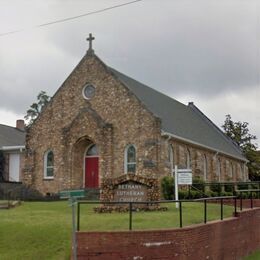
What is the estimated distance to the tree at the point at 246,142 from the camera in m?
51.5

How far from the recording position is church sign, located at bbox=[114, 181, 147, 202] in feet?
55.7

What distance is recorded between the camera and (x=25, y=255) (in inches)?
486

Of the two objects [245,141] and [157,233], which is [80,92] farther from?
[245,141]

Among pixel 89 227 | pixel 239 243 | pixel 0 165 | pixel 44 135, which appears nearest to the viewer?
pixel 89 227

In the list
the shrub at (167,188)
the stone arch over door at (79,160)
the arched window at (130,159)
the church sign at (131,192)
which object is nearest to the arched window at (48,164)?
the stone arch over door at (79,160)

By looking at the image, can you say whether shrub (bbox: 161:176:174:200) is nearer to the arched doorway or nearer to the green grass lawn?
the arched doorway

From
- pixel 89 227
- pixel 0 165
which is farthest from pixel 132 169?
pixel 89 227

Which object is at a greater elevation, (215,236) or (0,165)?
(0,165)

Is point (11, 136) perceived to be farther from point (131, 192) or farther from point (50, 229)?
point (50, 229)

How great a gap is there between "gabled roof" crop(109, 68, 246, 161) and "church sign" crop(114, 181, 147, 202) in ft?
36.8

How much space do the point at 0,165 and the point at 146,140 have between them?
13.5 m

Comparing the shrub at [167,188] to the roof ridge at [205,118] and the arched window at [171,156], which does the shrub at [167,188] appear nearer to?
the arched window at [171,156]

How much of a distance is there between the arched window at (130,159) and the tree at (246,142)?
84.6 ft

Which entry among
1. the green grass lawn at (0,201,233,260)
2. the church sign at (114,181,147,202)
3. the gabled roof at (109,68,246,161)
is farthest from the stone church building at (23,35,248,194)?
the green grass lawn at (0,201,233,260)
